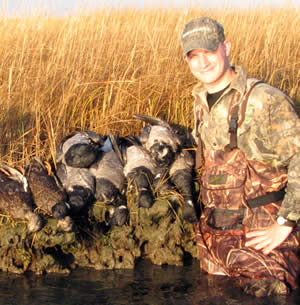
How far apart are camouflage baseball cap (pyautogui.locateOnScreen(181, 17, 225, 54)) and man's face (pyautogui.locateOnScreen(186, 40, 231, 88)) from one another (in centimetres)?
6

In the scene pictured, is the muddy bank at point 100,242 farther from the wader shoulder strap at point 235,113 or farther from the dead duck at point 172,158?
the wader shoulder strap at point 235,113

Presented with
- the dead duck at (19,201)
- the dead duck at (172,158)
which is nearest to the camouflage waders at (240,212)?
the dead duck at (172,158)

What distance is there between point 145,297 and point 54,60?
366 centimetres

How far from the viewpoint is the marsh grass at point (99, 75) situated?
6137 millimetres

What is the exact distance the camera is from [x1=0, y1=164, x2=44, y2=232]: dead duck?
4953 millimetres

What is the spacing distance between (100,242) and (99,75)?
2502 millimetres

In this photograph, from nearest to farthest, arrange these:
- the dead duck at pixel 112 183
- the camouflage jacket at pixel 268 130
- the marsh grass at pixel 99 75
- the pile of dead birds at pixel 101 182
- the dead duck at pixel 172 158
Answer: the camouflage jacket at pixel 268 130
the pile of dead birds at pixel 101 182
the dead duck at pixel 112 183
the dead duck at pixel 172 158
the marsh grass at pixel 99 75

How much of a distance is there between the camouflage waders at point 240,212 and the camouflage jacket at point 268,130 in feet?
0.25

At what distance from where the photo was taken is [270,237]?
13.4 ft

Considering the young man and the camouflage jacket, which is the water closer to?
the young man

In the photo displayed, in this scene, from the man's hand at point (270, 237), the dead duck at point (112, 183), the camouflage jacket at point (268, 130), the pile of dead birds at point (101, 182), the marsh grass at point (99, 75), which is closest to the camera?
the camouflage jacket at point (268, 130)

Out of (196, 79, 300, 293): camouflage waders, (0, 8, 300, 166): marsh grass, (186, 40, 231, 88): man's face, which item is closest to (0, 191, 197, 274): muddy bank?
(196, 79, 300, 293): camouflage waders

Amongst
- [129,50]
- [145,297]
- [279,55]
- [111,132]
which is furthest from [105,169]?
[279,55]

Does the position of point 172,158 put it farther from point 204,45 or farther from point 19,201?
point 204,45
